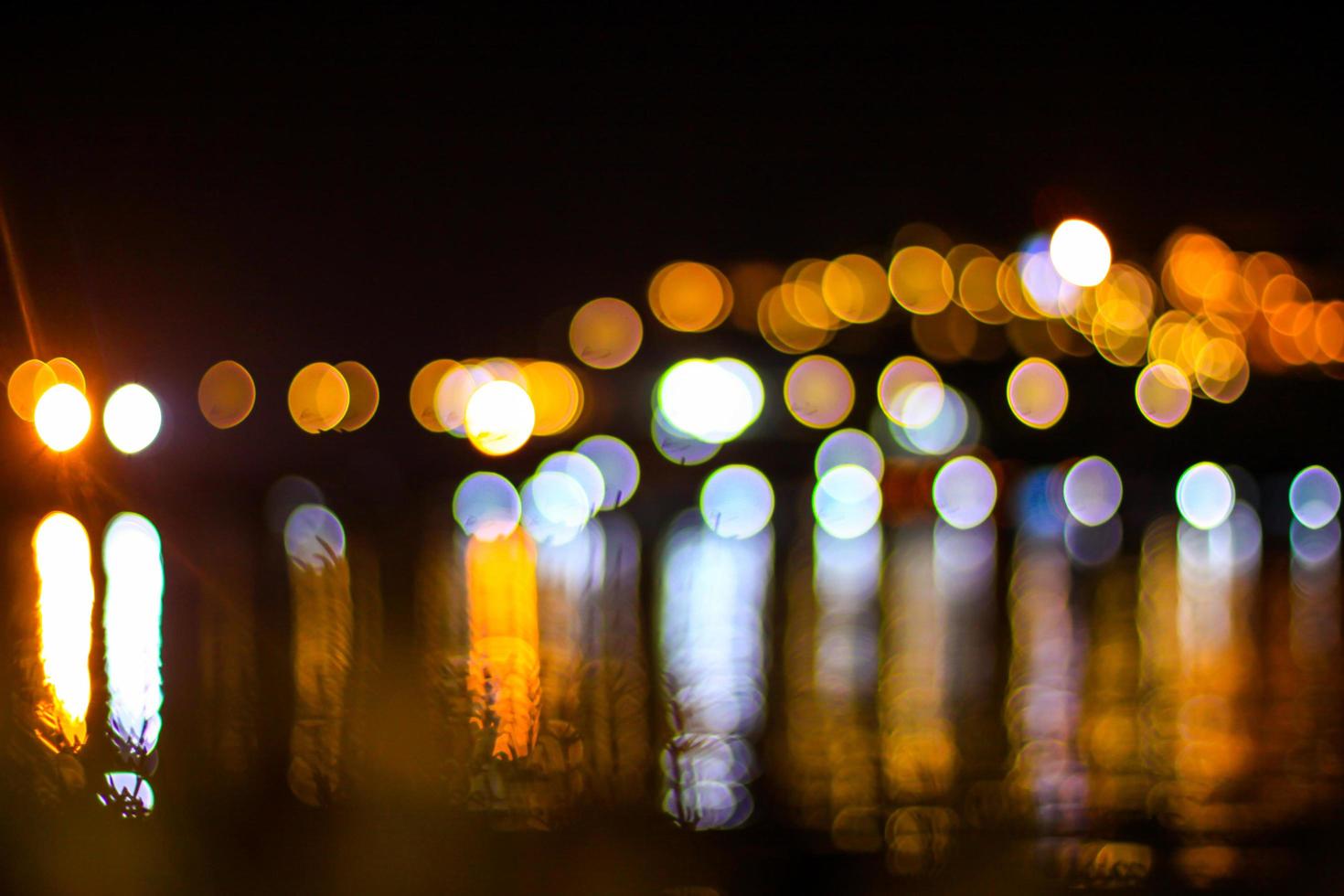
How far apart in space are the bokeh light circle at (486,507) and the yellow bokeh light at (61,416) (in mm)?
12097

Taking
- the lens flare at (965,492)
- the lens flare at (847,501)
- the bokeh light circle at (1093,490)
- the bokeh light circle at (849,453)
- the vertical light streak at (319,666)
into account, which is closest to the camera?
the vertical light streak at (319,666)

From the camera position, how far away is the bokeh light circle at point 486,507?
848 inches

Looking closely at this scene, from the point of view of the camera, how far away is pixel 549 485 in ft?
111

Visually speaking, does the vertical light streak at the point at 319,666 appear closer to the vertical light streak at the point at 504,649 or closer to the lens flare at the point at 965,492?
the vertical light streak at the point at 504,649

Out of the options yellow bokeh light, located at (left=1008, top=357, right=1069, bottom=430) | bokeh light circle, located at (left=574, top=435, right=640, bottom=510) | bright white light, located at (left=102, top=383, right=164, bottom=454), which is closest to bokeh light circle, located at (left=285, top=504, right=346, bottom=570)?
bright white light, located at (left=102, top=383, right=164, bottom=454)

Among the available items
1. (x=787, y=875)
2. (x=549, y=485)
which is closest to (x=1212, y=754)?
(x=787, y=875)

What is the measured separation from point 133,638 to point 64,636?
132 cm

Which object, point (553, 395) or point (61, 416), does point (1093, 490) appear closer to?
point (553, 395)

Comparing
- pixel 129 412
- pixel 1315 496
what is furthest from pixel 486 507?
pixel 1315 496

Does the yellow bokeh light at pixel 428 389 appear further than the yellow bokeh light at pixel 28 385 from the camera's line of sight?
Yes

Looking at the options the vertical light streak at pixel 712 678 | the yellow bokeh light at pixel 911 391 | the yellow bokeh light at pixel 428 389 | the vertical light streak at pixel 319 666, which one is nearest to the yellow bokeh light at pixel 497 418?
the yellow bokeh light at pixel 428 389

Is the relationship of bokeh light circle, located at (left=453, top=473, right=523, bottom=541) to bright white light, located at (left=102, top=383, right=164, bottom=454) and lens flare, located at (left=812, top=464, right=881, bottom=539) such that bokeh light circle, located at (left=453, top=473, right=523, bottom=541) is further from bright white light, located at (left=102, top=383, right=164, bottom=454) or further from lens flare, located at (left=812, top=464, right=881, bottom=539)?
bright white light, located at (left=102, top=383, right=164, bottom=454)

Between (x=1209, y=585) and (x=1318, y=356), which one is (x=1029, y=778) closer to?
(x=1209, y=585)

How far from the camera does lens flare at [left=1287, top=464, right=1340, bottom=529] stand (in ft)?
97.3
